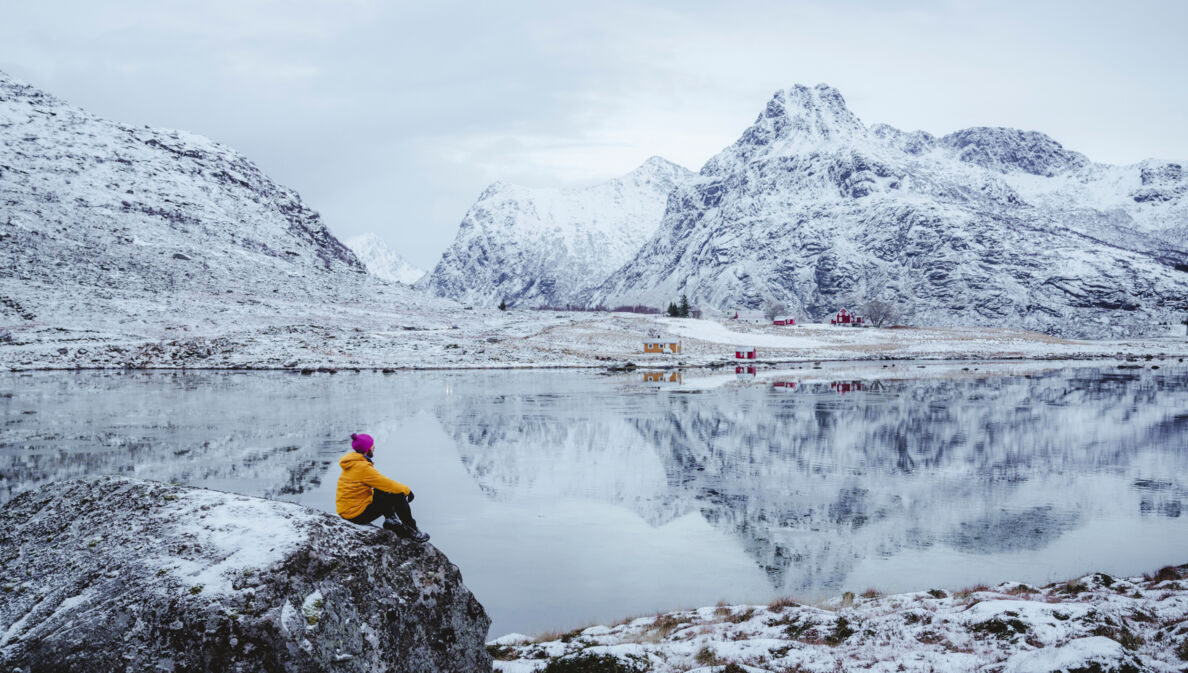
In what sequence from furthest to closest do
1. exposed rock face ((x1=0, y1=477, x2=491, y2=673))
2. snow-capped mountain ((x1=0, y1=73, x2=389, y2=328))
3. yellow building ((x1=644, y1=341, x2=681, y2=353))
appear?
snow-capped mountain ((x1=0, y1=73, x2=389, y2=328))
yellow building ((x1=644, y1=341, x2=681, y2=353))
exposed rock face ((x1=0, y1=477, x2=491, y2=673))

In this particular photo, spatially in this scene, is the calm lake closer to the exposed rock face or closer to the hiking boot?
the hiking boot

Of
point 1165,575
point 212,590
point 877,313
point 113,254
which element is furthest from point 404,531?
point 877,313

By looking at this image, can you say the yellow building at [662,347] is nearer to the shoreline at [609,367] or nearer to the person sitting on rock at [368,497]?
the shoreline at [609,367]

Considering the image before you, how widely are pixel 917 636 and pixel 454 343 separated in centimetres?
9835

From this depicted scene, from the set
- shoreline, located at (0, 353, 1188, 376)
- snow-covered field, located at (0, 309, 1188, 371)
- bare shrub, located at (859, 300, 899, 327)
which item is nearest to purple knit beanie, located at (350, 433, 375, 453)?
shoreline, located at (0, 353, 1188, 376)

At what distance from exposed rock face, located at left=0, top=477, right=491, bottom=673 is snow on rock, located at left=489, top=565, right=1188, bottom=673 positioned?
2890 millimetres

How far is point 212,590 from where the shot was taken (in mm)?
8328

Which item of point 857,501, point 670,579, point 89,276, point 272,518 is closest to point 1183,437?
point 857,501

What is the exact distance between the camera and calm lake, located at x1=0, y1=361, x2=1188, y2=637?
738 inches

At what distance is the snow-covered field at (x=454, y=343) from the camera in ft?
298

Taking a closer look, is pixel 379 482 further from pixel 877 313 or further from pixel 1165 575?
pixel 877 313

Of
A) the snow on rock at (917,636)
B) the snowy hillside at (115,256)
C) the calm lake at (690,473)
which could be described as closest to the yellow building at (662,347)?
the calm lake at (690,473)

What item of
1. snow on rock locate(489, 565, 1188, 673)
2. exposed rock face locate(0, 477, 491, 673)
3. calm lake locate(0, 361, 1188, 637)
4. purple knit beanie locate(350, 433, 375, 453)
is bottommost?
calm lake locate(0, 361, 1188, 637)

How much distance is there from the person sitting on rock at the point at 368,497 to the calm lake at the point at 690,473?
5.92 metres
